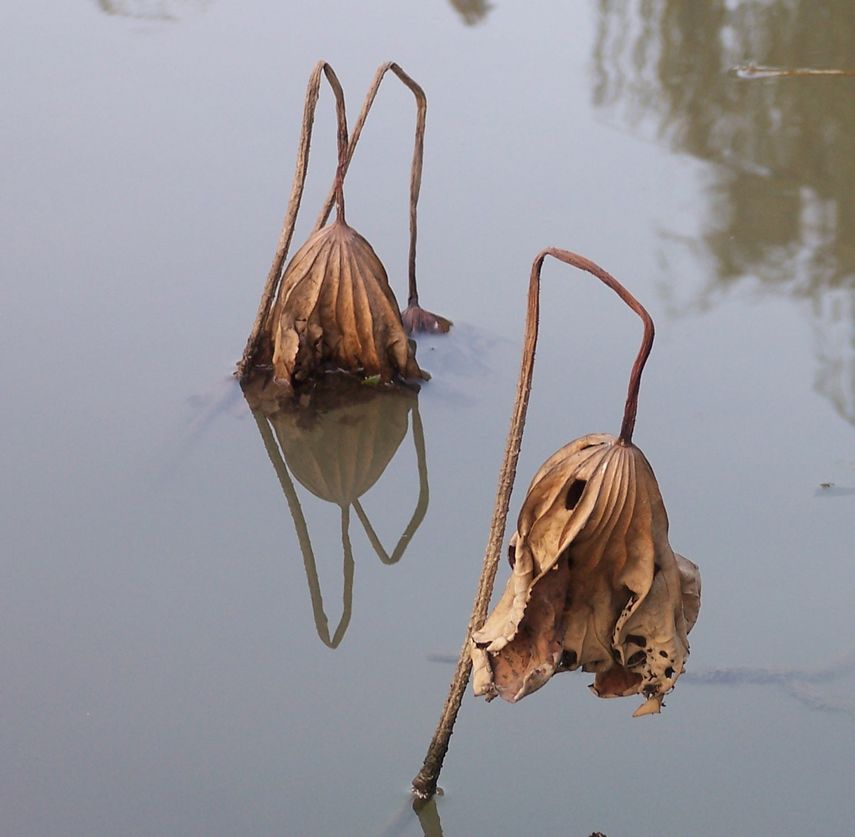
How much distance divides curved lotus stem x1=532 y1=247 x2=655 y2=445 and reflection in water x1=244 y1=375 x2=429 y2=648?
889 mm

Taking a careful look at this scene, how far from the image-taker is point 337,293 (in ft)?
7.99

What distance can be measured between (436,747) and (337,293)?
1.04 metres

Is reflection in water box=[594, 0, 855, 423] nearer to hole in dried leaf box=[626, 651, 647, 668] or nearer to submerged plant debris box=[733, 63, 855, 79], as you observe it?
submerged plant debris box=[733, 63, 855, 79]

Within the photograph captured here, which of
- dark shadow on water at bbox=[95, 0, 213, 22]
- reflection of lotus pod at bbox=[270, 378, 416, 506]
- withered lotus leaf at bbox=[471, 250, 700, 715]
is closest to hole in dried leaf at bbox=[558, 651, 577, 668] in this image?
withered lotus leaf at bbox=[471, 250, 700, 715]

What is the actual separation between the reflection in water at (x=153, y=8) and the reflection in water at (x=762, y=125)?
1243 mm

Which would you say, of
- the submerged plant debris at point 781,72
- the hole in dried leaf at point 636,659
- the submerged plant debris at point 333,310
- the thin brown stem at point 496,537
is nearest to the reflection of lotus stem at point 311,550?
the submerged plant debris at point 333,310

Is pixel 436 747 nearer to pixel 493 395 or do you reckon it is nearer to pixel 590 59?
pixel 493 395

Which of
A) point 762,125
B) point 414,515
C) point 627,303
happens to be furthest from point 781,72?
point 627,303

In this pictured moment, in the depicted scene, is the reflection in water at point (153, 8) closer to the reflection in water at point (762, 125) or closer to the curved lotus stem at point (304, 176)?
the reflection in water at point (762, 125)

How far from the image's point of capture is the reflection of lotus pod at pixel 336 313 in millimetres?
2424

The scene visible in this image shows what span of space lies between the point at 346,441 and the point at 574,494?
109 cm

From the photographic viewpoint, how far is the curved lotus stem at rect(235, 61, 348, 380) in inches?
87.4

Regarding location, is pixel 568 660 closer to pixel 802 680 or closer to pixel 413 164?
pixel 802 680

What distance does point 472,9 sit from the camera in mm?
4203
